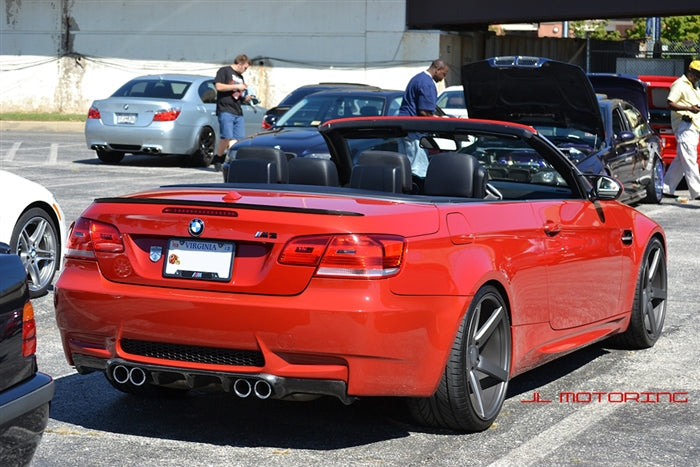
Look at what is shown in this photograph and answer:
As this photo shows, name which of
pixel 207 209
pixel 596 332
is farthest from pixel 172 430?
pixel 596 332

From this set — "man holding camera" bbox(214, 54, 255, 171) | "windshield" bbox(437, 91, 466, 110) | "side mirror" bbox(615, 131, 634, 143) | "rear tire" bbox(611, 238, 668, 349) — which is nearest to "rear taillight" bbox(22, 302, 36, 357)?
"rear tire" bbox(611, 238, 668, 349)

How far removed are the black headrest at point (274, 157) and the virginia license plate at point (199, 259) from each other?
1.33 m

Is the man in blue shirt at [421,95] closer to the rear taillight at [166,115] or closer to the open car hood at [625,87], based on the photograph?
the open car hood at [625,87]

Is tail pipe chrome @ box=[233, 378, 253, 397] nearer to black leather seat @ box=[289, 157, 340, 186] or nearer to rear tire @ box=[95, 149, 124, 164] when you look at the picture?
black leather seat @ box=[289, 157, 340, 186]

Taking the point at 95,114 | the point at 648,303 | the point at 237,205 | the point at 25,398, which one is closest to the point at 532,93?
the point at 648,303

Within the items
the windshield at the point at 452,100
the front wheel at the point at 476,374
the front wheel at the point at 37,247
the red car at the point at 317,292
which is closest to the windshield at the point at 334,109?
the windshield at the point at 452,100

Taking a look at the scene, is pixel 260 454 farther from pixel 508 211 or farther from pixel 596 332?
pixel 596 332

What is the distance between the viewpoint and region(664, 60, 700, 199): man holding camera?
1644 cm

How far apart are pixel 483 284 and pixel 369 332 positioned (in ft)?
2.50

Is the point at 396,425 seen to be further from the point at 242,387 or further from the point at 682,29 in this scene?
the point at 682,29

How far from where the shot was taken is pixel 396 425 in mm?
5785

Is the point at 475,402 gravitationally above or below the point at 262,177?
below

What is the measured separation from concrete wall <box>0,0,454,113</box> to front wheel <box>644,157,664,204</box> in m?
18.0

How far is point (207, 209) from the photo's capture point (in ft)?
17.4
